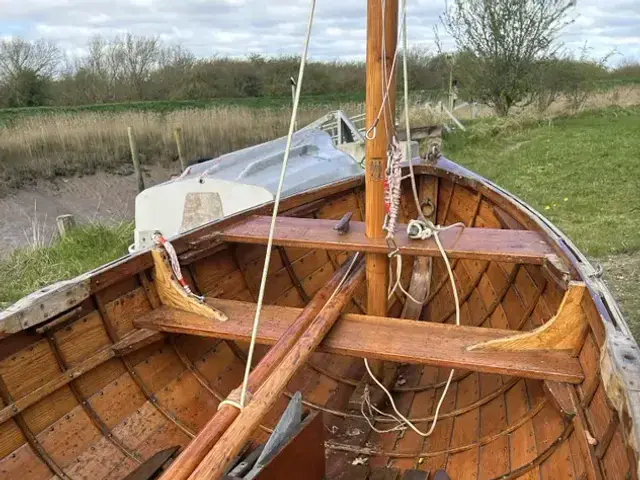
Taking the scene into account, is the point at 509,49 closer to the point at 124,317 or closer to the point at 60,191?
the point at 60,191

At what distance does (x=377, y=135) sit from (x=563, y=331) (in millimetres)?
1410

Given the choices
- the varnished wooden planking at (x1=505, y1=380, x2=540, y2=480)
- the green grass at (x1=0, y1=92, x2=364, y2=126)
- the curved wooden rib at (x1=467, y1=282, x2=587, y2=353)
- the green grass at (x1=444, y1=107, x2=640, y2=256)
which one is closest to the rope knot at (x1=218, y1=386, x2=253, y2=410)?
the curved wooden rib at (x1=467, y1=282, x2=587, y2=353)

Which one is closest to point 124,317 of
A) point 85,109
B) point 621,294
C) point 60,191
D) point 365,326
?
point 365,326

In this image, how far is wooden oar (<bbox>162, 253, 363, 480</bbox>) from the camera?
1812mm

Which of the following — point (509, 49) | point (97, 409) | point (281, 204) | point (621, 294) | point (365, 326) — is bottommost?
point (621, 294)

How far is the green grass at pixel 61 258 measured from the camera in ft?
24.6

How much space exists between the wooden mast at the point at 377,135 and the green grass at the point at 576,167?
433 cm

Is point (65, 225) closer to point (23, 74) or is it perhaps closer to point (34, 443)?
point (34, 443)

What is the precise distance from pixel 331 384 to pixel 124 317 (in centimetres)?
142

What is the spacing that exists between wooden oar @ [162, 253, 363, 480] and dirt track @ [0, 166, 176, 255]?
45.0ft

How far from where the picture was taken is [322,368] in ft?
12.3

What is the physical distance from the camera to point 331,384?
143 inches

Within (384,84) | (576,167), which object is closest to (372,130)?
(384,84)

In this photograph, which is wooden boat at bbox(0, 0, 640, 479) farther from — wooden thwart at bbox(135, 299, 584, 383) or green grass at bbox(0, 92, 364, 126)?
green grass at bbox(0, 92, 364, 126)
